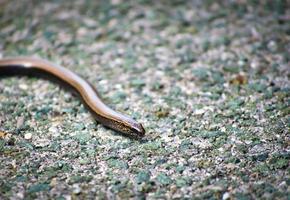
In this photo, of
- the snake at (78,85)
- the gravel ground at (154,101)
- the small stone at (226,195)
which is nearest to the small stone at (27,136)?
the gravel ground at (154,101)

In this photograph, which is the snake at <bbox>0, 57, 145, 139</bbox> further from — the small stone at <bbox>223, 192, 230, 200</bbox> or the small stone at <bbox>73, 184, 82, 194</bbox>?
the small stone at <bbox>223, 192, 230, 200</bbox>

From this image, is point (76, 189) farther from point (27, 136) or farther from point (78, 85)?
point (78, 85)

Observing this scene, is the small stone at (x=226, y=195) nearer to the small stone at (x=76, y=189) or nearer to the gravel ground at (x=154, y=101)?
the gravel ground at (x=154, y=101)

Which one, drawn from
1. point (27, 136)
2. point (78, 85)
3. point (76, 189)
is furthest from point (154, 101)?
point (76, 189)

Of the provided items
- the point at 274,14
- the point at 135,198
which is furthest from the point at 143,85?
the point at 274,14

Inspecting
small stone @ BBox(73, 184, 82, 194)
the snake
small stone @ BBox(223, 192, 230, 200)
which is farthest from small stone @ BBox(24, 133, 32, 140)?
small stone @ BBox(223, 192, 230, 200)
